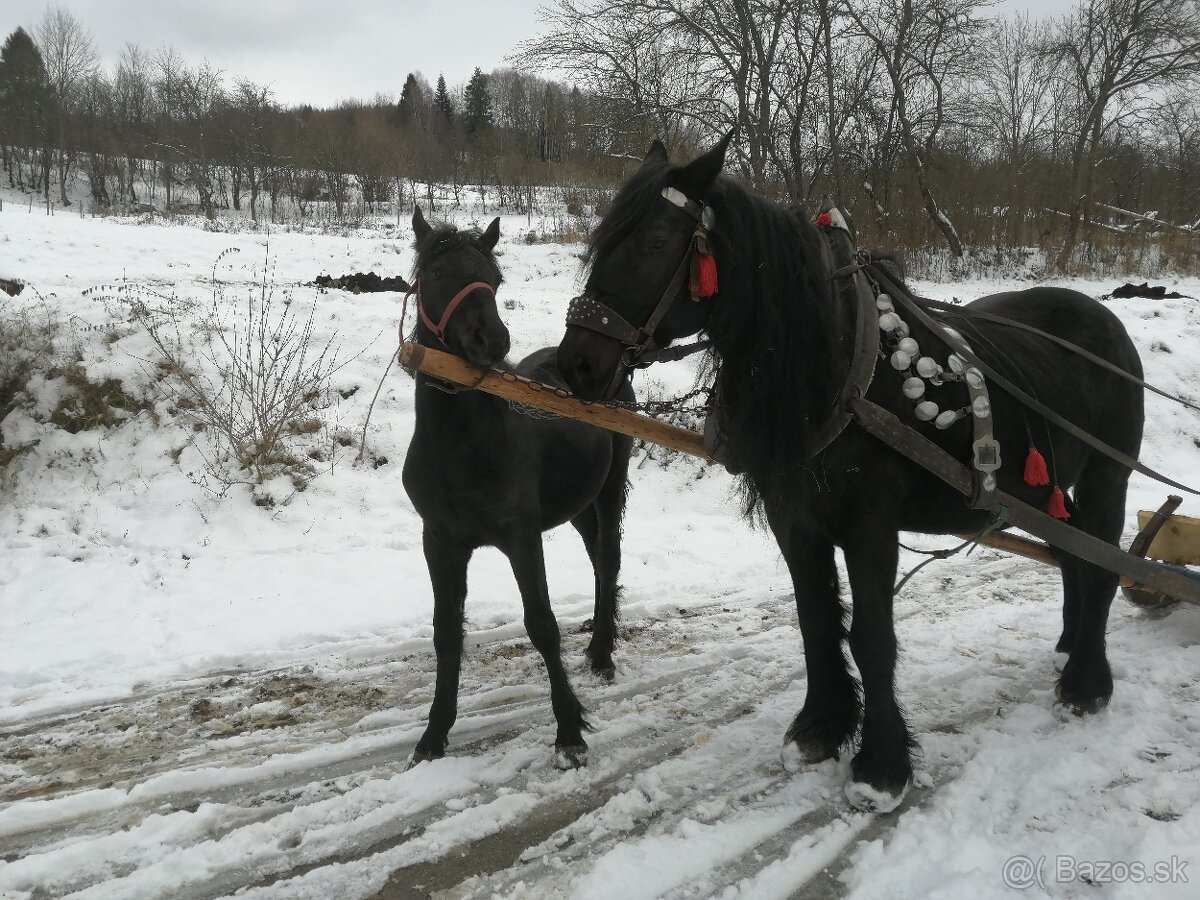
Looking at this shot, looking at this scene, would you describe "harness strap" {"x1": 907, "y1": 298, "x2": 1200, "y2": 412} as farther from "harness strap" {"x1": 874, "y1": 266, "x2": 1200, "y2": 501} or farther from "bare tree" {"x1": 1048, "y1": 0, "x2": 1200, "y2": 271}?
"bare tree" {"x1": 1048, "y1": 0, "x2": 1200, "y2": 271}

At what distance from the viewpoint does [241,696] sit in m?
3.94

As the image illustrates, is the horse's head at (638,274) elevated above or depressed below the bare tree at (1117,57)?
below

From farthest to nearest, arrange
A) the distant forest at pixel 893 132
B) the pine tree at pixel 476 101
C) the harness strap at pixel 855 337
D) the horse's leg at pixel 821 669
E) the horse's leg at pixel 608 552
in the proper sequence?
the pine tree at pixel 476 101
the distant forest at pixel 893 132
the horse's leg at pixel 608 552
the horse's leg at pixel 821 669
the harness strap at pixel 855 337

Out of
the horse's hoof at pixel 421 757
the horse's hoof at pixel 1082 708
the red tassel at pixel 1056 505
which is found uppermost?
the red tassel at pixel 1056 505

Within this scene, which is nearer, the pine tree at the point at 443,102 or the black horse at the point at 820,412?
the black horse at the point at 820,412

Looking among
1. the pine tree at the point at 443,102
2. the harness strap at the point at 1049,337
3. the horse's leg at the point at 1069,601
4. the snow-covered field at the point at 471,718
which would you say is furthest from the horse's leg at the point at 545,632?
the pine tree at the point at 443,102

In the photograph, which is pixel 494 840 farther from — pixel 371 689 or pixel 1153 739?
pixel 1153 739

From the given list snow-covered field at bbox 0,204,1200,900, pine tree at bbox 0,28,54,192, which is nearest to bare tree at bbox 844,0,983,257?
snow-covered field at bbox 0,204,1200,900

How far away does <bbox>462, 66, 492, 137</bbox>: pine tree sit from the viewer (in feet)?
179

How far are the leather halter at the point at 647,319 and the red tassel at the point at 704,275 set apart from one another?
0.09 feet

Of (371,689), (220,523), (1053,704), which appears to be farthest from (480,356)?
(220,523)

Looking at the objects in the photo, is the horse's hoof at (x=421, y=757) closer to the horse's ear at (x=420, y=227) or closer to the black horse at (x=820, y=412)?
the black horse at (x=820, y=412)

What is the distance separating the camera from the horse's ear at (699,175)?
7.50ft

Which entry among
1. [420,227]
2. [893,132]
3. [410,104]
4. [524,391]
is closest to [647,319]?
[524,391]
